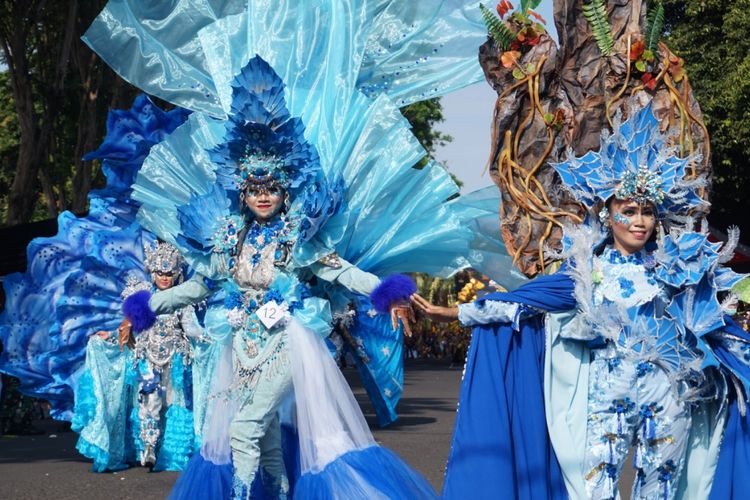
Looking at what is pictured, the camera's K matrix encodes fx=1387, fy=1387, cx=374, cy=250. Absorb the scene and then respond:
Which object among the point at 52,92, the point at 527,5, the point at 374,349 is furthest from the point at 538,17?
the point at 52,92

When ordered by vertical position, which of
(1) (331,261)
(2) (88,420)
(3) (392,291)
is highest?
(1) (331,261)

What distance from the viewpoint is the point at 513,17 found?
959 cm

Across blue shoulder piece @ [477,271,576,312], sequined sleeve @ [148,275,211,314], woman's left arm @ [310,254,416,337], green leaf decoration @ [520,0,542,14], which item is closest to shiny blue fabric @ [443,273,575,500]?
blue shoulder piece @ [477,271,576,312]

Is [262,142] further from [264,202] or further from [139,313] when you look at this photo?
[139,313]

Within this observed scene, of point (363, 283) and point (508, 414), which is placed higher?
point (363, 283)

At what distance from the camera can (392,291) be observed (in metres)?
6.95

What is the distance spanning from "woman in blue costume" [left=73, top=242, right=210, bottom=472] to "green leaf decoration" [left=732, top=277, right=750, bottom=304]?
5.58m

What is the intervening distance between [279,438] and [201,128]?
210cm

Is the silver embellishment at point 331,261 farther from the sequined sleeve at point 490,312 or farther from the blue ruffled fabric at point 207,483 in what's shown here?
the sequined sleeve at point 490,312

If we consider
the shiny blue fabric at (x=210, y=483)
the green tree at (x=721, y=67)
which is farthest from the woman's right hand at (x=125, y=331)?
the green tree at (x=721, y=67)

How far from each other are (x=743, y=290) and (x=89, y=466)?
679 cm

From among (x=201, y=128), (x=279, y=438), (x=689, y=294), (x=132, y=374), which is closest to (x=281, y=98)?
(x=201, y=128)

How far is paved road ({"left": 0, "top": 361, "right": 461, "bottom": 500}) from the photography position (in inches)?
381

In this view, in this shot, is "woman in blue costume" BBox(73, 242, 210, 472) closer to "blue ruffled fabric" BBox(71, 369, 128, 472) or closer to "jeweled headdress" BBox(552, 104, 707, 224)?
"blue ruffled fabric" BBox(71, 369, 128, 472)
